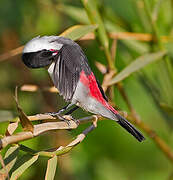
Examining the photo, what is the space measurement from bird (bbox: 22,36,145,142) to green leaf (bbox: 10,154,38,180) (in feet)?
0.71

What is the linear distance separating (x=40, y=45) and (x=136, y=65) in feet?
1.96

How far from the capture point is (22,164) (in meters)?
1.08

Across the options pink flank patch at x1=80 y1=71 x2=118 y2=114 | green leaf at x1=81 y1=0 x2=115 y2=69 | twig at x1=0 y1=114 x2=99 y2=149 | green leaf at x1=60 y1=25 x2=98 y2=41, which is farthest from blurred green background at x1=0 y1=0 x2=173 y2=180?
twig at x1=0 y1=114 x2=99 y2=149

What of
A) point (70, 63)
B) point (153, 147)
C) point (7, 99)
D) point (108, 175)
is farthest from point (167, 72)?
point (7, 99)

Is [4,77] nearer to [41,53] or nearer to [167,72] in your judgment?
[167,72]

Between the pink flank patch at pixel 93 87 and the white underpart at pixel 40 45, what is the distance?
12 cm

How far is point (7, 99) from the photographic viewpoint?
2451 mm

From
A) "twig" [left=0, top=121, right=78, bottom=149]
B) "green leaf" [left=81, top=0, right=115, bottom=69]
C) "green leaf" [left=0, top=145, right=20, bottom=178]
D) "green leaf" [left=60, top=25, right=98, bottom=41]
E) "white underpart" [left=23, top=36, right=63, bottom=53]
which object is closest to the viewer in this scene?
"twig" [left=0, top=121, right=78, bottom=149]

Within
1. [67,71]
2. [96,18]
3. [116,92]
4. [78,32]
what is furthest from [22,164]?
[116,92]

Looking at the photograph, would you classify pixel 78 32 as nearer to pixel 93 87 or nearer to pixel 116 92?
pixel 93 87

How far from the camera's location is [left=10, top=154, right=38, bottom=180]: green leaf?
41.2 inches

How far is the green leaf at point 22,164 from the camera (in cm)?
105

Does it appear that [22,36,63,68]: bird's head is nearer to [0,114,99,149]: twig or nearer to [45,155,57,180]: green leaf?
[0,114,99,149]: twig

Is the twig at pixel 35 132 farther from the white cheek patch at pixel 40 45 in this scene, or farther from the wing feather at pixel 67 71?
the white cheek patch at pixel 40 45
